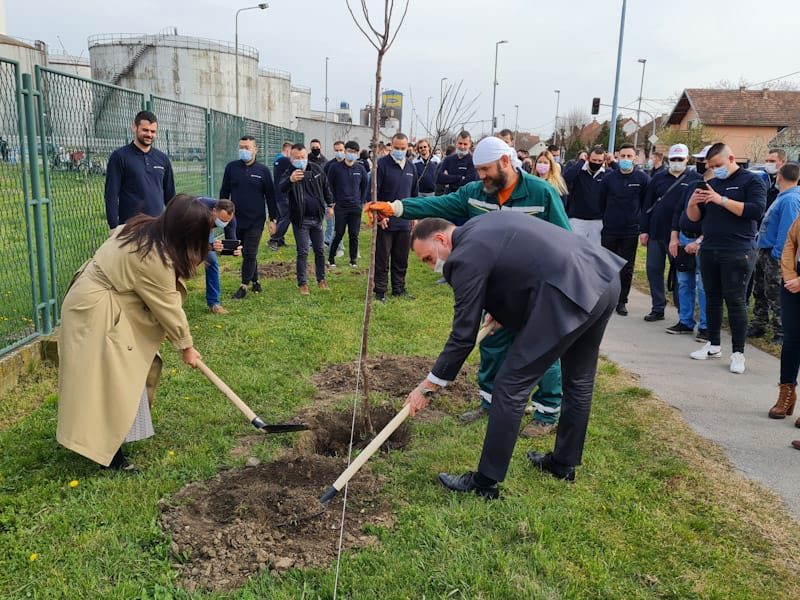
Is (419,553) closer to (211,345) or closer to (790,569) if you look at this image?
(790,569)

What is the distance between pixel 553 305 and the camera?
3.05 m

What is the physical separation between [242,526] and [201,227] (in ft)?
5.37

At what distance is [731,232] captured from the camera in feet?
19.1

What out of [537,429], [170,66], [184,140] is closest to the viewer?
[537,429]

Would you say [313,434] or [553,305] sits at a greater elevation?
[553,305]

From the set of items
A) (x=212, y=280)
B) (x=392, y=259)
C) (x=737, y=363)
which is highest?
(x=392, y=259)

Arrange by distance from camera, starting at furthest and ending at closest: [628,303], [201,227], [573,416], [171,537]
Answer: [628,303], [573,416], [201,227], [171,537]

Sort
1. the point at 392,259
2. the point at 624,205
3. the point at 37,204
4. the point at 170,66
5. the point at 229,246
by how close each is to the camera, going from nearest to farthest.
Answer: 1. the point at 37,204
2. the point at 229,246
3. the point at 624,205
4. the point at 392,259
5. the point at 170,66

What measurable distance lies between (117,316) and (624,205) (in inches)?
260

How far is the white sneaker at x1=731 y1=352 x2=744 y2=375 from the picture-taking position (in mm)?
5867

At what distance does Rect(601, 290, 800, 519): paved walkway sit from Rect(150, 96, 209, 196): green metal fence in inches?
278

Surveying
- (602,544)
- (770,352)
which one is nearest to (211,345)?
(602,544)

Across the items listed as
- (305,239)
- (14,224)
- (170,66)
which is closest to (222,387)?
(14,224)

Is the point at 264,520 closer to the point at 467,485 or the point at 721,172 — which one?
the point at 467,485
